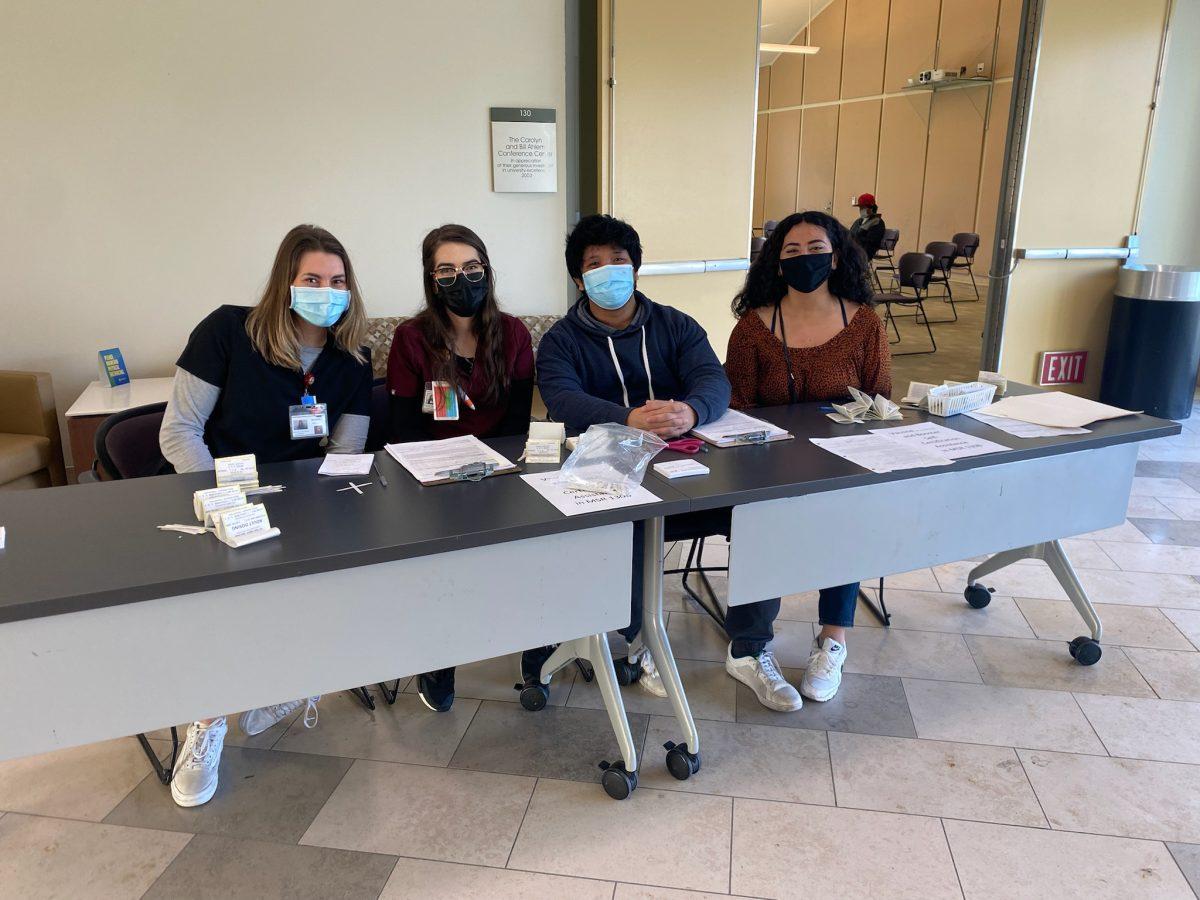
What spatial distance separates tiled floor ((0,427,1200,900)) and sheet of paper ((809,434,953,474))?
738 millimetres

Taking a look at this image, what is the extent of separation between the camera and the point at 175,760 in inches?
77.1

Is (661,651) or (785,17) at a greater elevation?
(785,17)

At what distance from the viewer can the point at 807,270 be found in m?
2.39

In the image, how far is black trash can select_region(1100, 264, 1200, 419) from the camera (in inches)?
180

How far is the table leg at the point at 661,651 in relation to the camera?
1.94 metres

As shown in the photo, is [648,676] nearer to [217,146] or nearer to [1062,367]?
[217,146]

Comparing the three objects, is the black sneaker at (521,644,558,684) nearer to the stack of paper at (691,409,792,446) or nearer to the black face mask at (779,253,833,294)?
the stack of paper at (691,409,792,446)

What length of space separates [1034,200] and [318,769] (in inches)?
180

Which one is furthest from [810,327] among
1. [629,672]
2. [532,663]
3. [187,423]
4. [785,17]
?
[785,17]

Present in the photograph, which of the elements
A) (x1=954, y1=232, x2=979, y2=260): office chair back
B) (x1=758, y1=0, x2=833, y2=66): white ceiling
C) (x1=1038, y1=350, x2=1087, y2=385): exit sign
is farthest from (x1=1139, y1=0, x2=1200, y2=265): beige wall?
(x1=758, y1=0, x2=833, y2=66): white ceiling

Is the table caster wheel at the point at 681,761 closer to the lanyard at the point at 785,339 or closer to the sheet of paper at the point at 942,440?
the sheet of paper at the point at 942,440

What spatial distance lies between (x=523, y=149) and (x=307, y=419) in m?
2.34

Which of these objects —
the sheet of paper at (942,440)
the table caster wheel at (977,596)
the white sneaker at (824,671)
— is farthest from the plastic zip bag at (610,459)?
the table caster wheel at (977,596)

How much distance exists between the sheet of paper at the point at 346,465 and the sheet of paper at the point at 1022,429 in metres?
1.59
